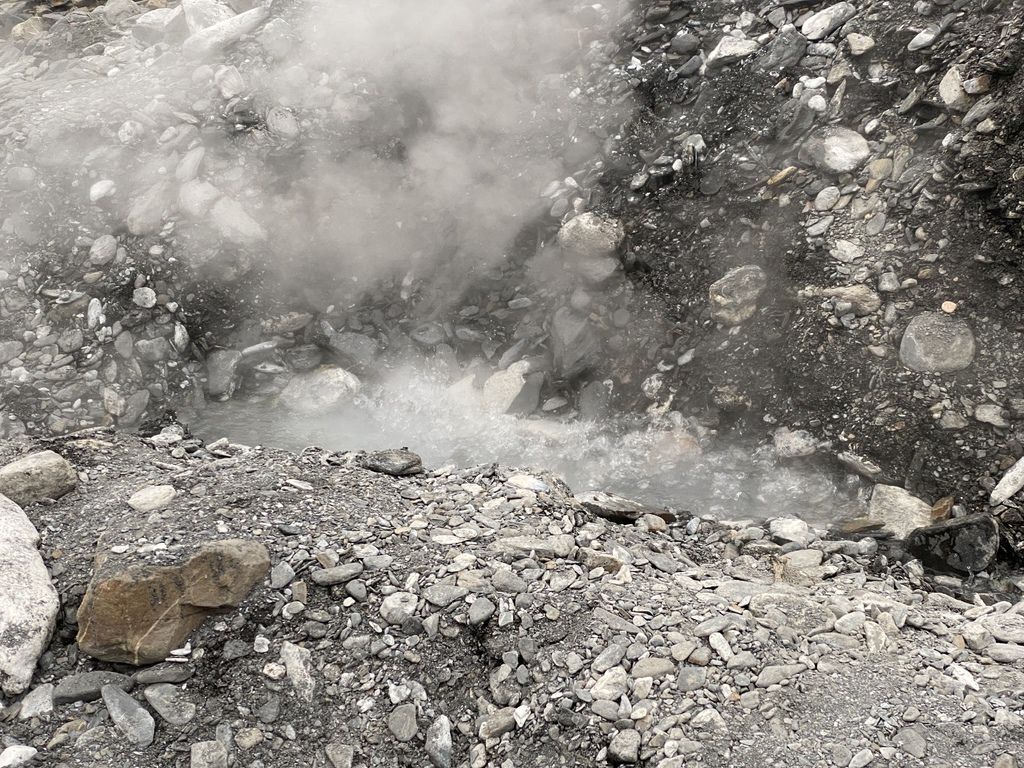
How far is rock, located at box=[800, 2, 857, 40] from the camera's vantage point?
12.5ft

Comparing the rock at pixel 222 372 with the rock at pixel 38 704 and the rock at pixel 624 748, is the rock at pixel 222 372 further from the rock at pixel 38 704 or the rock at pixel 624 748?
the rock at pixel 624 748

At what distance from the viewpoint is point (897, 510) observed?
3.21 meters

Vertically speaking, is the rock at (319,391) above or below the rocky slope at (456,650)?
below

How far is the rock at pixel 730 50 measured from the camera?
4020 mm

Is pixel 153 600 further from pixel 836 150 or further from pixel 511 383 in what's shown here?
pixel 836 150

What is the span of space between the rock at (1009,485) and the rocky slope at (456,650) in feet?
1.56

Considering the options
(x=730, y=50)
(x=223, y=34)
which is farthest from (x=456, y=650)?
(x=223, y=34)

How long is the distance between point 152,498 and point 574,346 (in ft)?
7.36

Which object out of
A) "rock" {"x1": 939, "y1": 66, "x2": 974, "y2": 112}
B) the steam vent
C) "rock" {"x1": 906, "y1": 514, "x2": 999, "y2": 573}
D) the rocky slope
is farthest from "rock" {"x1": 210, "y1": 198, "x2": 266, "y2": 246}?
"rock" {"x1": 906, "y1": 514, "x2": 999, "y2": 573}

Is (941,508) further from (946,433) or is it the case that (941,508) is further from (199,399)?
(199,399)

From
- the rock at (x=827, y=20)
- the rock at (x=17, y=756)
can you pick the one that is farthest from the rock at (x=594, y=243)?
the rock at (x=17, y=756)

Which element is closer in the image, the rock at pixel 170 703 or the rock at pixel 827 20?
the rock at pixel 170 703

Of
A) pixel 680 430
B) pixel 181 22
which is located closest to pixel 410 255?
pixel 680 430

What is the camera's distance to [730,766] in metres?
1.95
